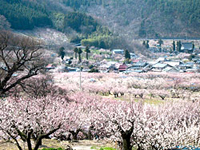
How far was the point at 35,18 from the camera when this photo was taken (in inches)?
5482

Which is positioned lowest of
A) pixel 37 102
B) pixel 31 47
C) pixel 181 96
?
pixel 181 96

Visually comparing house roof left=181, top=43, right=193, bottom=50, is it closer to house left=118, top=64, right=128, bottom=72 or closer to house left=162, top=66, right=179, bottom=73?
house left=162, top=66, right=179, bottom=73

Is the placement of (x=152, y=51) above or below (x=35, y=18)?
below

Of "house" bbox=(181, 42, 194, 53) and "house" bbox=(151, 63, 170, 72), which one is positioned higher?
"house" bbox=(181, 42, 194, 53)

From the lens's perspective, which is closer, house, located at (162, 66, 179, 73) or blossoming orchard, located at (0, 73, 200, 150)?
blossoming orchard, located at (0, 73, 200, 150)

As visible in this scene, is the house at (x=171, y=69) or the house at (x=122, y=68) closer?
the house at (x=171, y=69)

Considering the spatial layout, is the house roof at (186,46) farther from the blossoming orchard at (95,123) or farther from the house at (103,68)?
the blossoming orchard at (95,123)

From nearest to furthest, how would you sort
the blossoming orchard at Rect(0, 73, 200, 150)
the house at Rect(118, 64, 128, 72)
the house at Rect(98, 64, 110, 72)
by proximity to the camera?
the blossoming orchard at Rect(0, 73, 200, 150), the house at Rect(98, 64, 110, 72), the house at Rect(118, 64, 128, 72)

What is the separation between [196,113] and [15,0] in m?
145

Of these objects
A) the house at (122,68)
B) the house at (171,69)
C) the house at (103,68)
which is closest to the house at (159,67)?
the house at (171,69)

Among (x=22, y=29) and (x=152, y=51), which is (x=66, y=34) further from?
(x=152, y=51)

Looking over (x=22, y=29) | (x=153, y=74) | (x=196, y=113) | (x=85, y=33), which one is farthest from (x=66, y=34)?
(x=196, y=113)

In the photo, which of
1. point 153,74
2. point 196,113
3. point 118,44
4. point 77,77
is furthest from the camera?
point 118,44

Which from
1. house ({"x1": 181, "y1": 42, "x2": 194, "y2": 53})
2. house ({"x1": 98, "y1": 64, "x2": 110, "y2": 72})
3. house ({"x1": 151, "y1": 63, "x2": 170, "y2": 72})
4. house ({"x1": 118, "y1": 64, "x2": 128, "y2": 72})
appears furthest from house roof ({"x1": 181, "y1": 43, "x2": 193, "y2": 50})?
house ({"x1": 98, "y1": 64, "x2": 110, "y2": 72})
